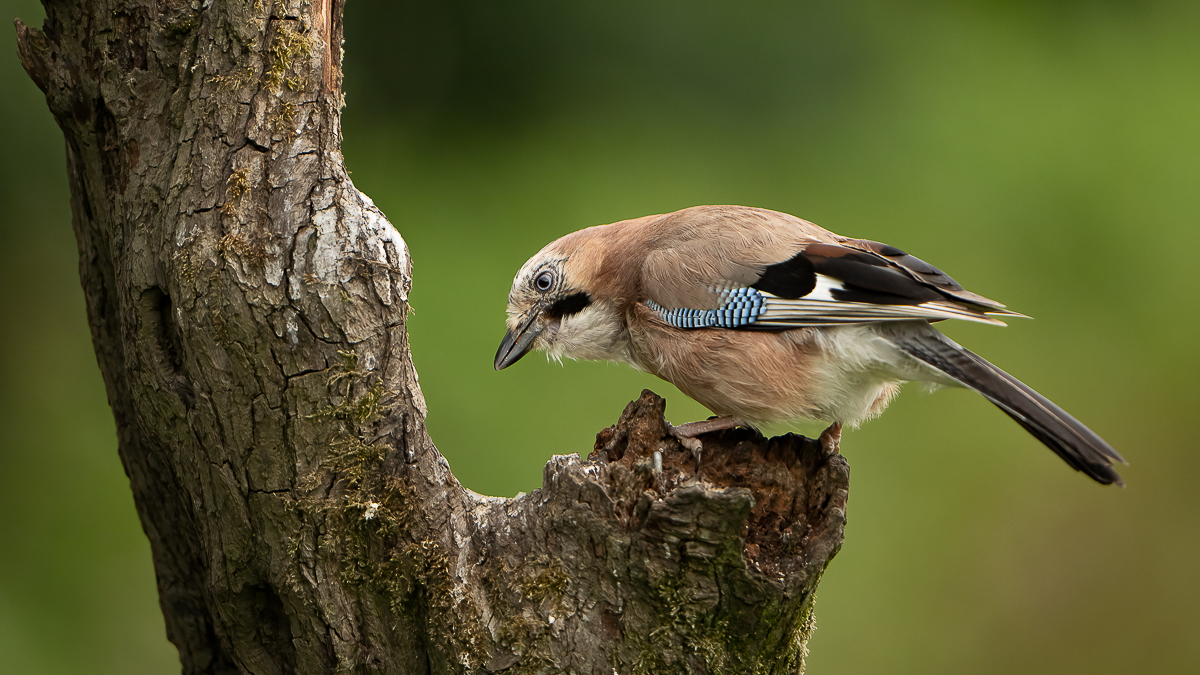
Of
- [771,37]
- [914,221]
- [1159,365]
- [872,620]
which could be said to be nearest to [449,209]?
[771,37]

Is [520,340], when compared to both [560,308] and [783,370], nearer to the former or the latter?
[560,308]

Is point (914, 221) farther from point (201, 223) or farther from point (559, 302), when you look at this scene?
point (201, 223)

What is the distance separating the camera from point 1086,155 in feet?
19.9

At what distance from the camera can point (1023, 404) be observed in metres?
2.59

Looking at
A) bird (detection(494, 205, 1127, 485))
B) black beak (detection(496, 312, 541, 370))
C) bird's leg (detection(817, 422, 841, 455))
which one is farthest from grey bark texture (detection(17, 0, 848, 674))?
black beak (detection(496, 312, 541, 370))

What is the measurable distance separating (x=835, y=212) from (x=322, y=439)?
4365mm

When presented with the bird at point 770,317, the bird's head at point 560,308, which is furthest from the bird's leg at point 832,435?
the bird's head at point 560,308

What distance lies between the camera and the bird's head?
3.45 metres

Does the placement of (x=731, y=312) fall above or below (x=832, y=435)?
above

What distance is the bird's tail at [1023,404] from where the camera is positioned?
8.09 ft

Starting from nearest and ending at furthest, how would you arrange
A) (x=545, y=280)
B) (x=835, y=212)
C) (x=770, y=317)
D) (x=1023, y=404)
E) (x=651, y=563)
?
(x=651, y=563) < (x=1023, y=404) < (x=770, y=317) < (x=545, y=280) < (x=835, y=212)

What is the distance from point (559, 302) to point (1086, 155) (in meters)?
4.31

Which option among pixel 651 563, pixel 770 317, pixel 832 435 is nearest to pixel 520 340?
pixel 770 317

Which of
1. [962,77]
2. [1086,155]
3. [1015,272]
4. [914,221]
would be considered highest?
[962,77]
